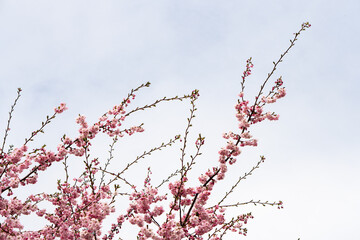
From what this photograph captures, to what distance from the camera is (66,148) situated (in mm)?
6328

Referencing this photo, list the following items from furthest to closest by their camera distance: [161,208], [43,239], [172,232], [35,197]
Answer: [35,197] < [43,239] < [161,208] < [172,232]

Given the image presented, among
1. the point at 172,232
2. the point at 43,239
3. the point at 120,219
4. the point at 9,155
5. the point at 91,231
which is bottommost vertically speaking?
the point at 172,232

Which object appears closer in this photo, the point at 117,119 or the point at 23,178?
the point at 23,178

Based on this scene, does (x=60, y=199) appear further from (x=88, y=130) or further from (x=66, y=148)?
(x=88, y=130)

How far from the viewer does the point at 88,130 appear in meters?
6.37

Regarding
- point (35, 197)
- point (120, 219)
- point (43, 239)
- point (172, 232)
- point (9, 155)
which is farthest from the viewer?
point (120, 219)

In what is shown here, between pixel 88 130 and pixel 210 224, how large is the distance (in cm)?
308

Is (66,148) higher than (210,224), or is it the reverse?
(66,148)

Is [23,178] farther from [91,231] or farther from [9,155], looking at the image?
[91,231]

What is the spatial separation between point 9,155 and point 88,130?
160 cm

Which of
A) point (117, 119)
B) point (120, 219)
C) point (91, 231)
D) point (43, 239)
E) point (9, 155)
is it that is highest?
point (117, 119)

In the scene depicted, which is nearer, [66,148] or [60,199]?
[66,148]

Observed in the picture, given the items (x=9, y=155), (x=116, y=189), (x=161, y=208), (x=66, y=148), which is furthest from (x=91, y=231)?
(x=9, y=155)

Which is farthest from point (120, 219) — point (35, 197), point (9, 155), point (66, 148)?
point (9, 155)
